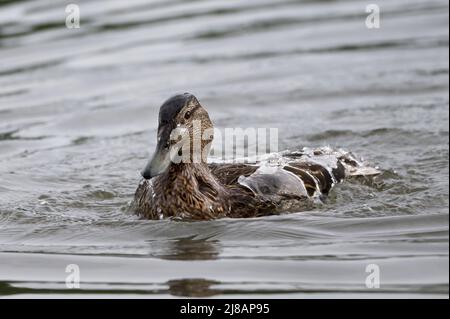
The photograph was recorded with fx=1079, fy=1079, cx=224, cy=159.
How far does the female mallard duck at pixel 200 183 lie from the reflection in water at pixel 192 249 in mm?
375

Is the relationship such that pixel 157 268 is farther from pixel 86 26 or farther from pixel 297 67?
pixel 86 26

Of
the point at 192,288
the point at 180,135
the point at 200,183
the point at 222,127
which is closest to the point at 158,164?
the point at 180,135

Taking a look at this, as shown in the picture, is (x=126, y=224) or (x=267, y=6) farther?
(x=267, y=6)

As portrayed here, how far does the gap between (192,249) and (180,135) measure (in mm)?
964

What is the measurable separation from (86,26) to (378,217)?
29.8 ft

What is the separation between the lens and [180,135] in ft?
28.0

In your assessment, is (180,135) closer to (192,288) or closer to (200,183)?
(200,183)

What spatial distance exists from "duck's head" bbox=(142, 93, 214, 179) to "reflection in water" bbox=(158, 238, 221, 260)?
569mm

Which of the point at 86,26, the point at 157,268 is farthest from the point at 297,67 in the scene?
the point at 157,268

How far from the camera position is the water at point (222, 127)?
752 centimetres

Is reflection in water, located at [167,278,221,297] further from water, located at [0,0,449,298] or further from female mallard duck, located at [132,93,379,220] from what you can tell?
female mallard duck, located at [132,93,379,220]

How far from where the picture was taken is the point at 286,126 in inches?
485

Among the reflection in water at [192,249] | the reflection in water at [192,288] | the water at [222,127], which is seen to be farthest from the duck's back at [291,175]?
the reflection in water at [192,288]

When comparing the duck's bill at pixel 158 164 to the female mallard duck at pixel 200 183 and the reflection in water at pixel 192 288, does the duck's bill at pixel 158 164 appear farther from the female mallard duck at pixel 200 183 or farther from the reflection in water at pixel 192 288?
the reflection in water at pixel 192 288
